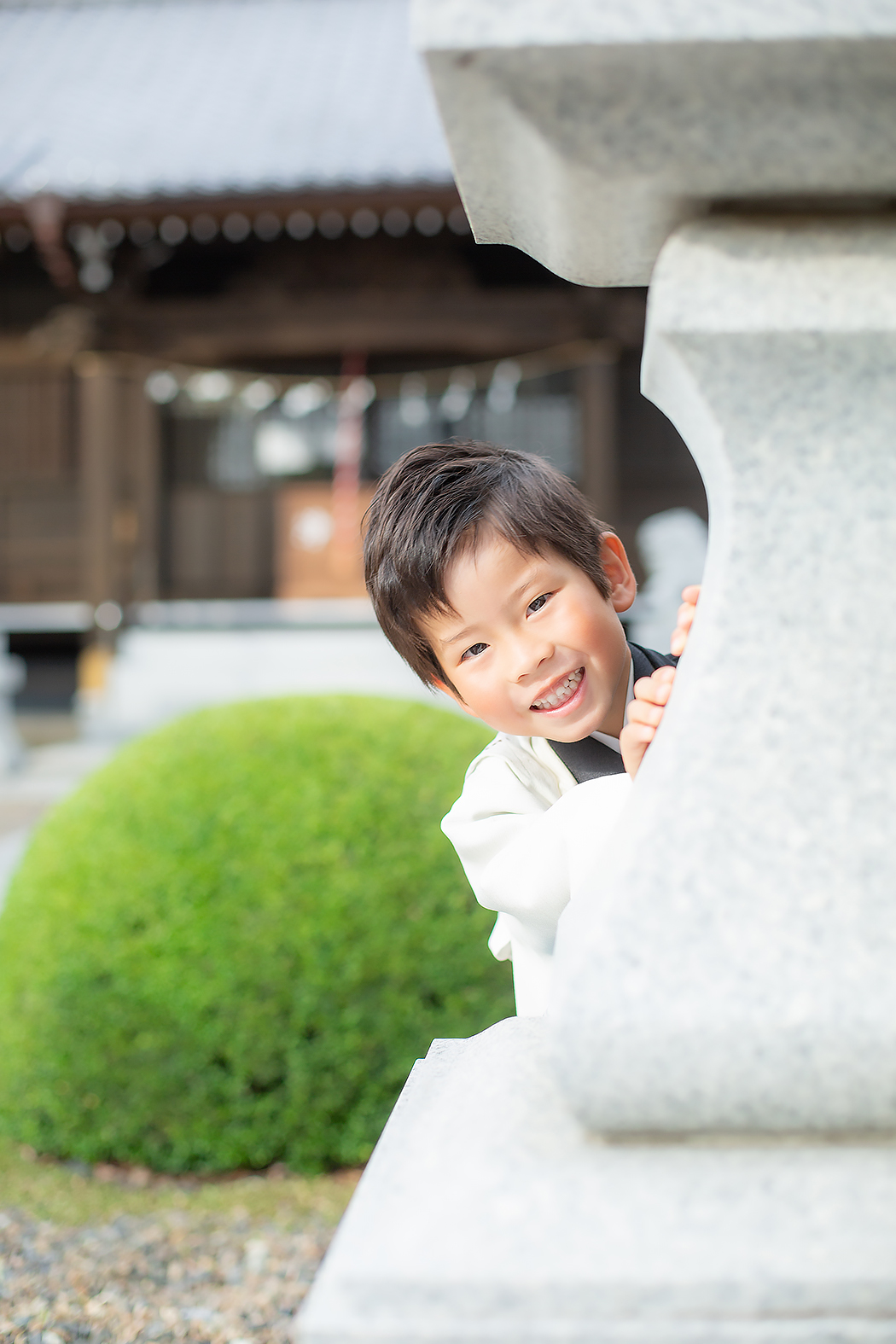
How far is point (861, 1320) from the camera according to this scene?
0.71 metres

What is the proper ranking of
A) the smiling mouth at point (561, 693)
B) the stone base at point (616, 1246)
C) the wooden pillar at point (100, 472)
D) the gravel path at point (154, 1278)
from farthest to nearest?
the wooden pillar at point (100, 472) → the gravel path at point (154, 1278) → the smiling mouth at point (561, 693) → the stone base at point (616, 1246)

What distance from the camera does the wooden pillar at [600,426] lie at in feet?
27.5

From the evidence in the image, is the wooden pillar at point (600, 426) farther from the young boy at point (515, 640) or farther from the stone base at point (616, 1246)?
the stone base at point (616, 1246)

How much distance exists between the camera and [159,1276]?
2.20 m

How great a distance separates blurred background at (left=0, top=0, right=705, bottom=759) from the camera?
26.2 ft

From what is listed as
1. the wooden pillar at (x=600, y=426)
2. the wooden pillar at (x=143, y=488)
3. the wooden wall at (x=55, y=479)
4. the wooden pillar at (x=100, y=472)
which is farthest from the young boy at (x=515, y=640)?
the wooden wall at (x=55, y=479)

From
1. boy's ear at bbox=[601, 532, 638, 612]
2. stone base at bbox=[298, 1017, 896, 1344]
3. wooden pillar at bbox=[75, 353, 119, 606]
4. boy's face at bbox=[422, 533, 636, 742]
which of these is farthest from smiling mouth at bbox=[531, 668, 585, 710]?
wooden pillar at bbox=[75, 353, 119, 606]

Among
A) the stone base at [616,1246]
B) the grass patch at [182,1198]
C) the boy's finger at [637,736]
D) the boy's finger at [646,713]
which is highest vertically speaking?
the boy's finger at [646,713]

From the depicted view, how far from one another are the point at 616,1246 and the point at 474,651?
1.69ft

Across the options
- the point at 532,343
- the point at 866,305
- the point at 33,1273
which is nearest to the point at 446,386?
the point at 532,343

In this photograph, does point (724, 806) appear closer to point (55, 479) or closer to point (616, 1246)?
point (616, 1246)

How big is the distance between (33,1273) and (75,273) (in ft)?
24.1

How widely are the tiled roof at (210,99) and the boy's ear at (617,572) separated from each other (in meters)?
6.16

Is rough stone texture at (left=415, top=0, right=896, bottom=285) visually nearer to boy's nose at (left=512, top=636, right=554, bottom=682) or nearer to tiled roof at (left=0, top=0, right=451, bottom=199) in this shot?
boy's nose at (left=512, top=636, right=554, bottom=682)
